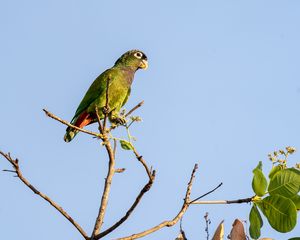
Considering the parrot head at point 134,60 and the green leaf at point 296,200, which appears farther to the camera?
the parrot head at point 134,60

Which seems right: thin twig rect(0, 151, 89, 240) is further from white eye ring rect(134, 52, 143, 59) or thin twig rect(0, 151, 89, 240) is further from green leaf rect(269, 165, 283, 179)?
white eye ring rect(134, 52, 143, 59)

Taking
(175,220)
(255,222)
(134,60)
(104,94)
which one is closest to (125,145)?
(175,220)

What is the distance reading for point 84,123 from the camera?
6.55 m

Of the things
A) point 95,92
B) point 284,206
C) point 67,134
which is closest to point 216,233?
point 284,206

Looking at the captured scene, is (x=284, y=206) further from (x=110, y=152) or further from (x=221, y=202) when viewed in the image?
(x=110, y=152)

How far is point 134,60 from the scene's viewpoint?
26.6ft

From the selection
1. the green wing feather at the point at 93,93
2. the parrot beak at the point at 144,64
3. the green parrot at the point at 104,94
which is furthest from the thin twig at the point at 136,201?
the parrot beak at the point at 144,64

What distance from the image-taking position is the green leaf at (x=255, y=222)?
8.01ft

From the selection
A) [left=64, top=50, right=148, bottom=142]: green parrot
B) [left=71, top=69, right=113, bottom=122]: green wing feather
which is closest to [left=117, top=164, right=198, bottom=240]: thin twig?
[left=64, top=50, right=148, bottom=142]: green parrot

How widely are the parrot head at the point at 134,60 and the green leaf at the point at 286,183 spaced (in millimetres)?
5638

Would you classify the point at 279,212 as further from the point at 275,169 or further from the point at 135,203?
the point at 135,203

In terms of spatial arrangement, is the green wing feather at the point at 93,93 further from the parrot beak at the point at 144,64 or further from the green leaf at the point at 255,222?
the green leaf at the point at 255,222

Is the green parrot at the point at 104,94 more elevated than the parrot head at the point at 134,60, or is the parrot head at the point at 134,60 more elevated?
the parrot head at the point at 134,60

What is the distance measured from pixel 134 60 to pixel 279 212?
5905 mm
